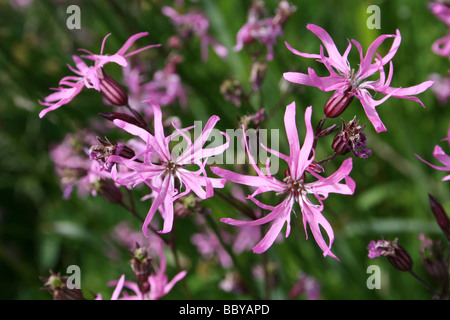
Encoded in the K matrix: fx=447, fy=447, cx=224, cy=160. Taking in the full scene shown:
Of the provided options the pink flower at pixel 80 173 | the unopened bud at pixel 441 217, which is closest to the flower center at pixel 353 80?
the unopened bud at pixel 441 217


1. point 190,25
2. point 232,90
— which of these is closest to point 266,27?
point 232,90

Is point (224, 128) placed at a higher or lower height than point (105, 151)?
higher

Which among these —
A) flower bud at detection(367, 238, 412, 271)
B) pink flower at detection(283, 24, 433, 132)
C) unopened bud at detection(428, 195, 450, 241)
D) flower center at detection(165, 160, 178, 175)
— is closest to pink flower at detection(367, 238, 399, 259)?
flower bud at detection(367, 238, 412, 271)

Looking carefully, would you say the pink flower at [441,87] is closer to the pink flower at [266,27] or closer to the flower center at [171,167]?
the pink flower at [266,27]

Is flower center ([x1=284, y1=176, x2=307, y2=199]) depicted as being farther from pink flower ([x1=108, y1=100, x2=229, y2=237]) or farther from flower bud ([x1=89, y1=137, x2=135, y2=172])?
flower bud ([x1=89, y1=137, x2=135, y2=172])

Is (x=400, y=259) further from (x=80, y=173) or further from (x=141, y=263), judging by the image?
(x=80, y=173)
